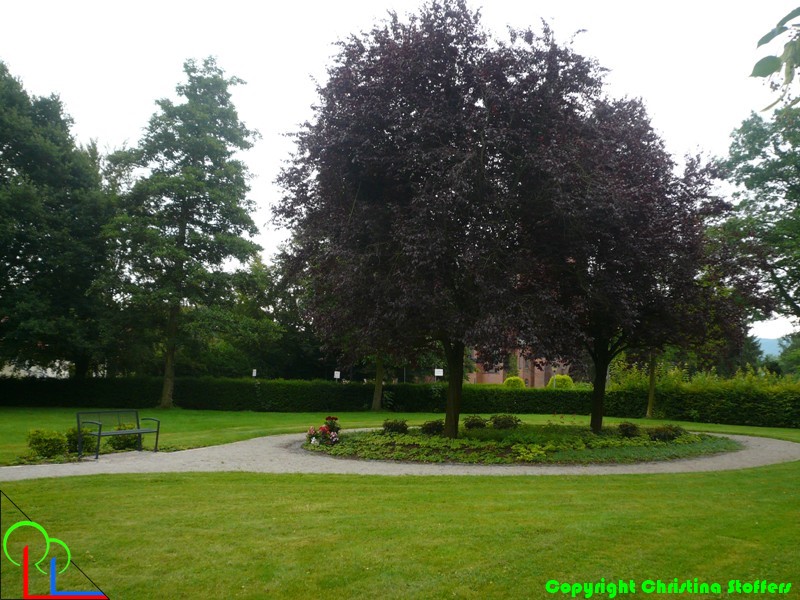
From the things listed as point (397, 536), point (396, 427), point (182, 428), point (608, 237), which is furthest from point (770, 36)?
point (182, 428)

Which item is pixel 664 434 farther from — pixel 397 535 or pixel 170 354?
pixel 170 354

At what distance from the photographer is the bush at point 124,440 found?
→ 46.6ft

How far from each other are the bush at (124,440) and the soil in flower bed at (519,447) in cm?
404

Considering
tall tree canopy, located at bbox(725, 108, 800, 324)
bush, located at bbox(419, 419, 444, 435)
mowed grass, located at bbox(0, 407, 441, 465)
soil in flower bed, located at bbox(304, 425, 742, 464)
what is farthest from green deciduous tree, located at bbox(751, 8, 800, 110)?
tall tree canopy, located at bbox(725, 108, 800, 324)

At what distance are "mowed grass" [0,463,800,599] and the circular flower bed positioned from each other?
426cm

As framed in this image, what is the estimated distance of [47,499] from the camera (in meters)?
1.93

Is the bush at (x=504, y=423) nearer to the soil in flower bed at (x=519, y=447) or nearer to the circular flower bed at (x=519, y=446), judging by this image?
the circular flower bed at (x=519, y=446)

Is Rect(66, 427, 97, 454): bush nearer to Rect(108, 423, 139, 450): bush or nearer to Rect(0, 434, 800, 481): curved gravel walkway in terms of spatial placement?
Rect(0, 434, 800, 481): curved gravel walkway

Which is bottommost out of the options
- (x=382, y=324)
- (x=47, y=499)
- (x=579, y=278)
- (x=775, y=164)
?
(x=47, y=499)

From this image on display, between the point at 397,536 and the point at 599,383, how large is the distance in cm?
1473

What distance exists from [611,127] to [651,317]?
5.42 m

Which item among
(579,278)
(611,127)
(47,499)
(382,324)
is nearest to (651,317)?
(579,278)

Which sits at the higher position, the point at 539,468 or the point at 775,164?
the point at 775,164

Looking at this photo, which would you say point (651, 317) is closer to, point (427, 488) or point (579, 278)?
point (579, 278)
